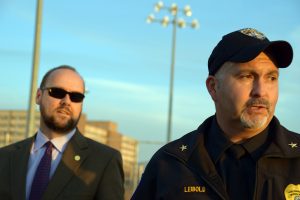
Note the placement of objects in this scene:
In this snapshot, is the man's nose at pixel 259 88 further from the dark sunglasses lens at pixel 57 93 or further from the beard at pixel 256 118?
the dark sunglasses lens at pixel 57 93

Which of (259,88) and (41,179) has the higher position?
(259,88)

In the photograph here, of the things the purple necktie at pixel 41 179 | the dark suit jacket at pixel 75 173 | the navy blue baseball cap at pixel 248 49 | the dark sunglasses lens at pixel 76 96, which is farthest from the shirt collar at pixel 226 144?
the dark sunglasses lens at pixel 76 96

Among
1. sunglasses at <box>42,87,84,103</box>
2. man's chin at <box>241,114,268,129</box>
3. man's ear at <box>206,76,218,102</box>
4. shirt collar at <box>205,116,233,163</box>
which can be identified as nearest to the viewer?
man's chin at <box>241,114,268,129</box>

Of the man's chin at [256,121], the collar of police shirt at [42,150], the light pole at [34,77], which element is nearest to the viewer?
the man's chin at [256,121]

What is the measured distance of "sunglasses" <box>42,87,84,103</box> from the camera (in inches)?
200

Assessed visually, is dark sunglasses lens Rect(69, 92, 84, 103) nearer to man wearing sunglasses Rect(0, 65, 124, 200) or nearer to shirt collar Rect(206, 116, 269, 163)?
man wearing sunglasses Rect(0, 65, 124, 200)

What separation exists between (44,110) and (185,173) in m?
2.30

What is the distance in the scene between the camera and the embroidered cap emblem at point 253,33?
314cm

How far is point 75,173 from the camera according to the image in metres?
4.82

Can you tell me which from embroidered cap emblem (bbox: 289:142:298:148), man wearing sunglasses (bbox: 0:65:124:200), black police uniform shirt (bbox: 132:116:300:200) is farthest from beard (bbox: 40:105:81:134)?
embroidered cap emblem (bbox: 289:142:298:148)

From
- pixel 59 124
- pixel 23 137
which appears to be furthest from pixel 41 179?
pixel 23 137

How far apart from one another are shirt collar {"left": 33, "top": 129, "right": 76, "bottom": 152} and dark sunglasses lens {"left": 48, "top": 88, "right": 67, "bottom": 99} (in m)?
0.32

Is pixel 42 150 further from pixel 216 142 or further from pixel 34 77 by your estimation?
pixel 34 77

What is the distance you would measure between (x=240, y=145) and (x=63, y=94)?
2.39 m
